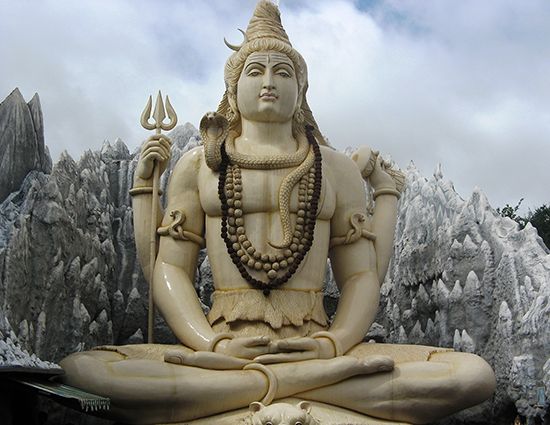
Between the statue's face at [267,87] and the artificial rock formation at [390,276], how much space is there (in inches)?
67.4

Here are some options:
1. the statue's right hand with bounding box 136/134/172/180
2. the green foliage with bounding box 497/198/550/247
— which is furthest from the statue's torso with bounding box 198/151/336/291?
the green foliage with bounding box 497/198/550/247

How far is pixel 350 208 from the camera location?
654 centimetres

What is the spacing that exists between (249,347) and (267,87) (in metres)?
1.92

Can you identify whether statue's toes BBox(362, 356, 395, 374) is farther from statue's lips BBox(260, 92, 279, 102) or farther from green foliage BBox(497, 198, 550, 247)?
green foliage BBox(497, 198, 550, 247)

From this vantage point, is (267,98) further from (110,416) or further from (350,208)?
(110,416)

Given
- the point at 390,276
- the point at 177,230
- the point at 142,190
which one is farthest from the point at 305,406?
the point at 390,276

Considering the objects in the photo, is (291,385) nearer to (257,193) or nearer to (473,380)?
(473,380)

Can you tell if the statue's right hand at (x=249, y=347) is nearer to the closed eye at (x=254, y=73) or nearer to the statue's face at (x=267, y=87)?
the statue's face at (x=267, y=87)

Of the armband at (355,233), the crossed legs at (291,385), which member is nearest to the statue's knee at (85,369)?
the crossed legs at (291,385)

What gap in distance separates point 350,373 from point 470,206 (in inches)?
110

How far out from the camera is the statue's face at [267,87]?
6.42 metres

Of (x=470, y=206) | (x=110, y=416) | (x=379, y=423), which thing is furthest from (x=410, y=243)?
(x=110, y=416)

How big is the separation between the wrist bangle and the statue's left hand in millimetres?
56

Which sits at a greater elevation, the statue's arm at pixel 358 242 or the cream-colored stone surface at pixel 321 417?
the statue's arm at pixel 358 242
